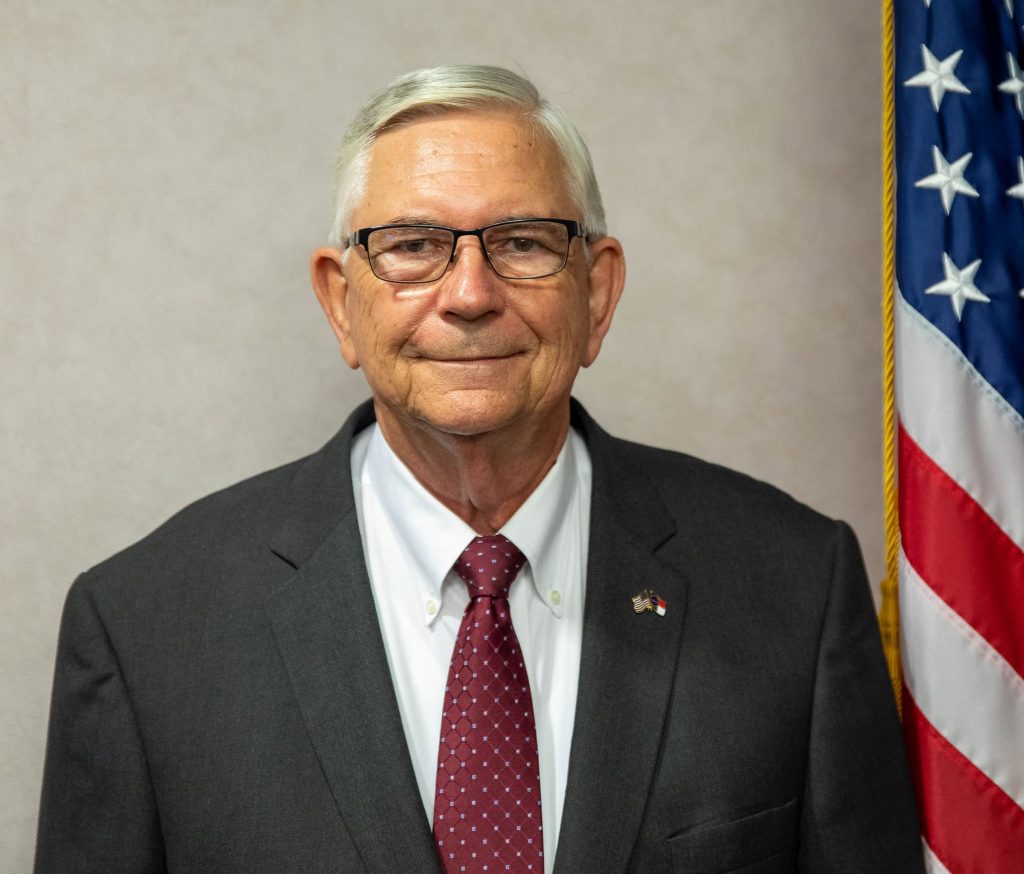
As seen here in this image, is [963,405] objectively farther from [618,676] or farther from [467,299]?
[467,299]

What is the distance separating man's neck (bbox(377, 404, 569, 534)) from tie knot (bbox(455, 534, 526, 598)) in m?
0.08

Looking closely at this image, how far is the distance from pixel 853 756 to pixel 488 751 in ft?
1.82

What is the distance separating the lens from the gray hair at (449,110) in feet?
5.59

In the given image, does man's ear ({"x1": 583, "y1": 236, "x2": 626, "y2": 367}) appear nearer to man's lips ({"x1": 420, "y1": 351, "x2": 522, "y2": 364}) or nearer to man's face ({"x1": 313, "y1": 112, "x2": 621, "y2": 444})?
man's face ({"x1": 313, "y1": 112, "x2": 621, "y2": 444})

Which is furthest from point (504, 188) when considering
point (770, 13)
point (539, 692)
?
point (770, 13)

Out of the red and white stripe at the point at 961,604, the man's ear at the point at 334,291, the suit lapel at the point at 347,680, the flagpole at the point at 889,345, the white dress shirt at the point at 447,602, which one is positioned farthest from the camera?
the flagpole at the point at 889,345

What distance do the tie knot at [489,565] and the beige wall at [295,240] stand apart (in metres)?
0.69

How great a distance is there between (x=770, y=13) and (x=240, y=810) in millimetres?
1841

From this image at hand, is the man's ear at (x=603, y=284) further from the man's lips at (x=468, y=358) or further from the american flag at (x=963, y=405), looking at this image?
the american flag at (x=963, y=405)

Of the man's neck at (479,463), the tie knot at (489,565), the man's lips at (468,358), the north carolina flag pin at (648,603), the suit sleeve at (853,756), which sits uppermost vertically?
the man's lips at (468,358)

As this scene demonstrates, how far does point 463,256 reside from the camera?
5.39 ft

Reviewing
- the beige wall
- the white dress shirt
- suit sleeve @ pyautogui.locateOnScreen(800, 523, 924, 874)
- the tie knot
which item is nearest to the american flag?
suit sleeve @ pyautogui.locateOnScreen(800, 523, 924, 874)

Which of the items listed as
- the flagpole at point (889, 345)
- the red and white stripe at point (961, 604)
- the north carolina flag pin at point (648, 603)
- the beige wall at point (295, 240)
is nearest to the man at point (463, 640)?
the north carolina flag pin at point (648, 603)

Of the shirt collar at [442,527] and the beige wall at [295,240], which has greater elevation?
the beige wall at [295,240]
